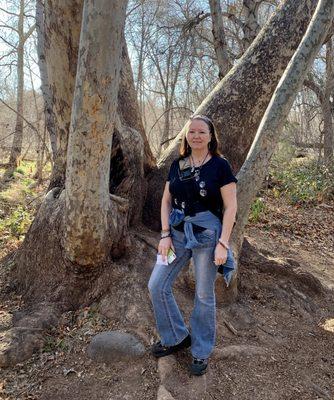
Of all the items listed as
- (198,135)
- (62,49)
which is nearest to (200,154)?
(198,135)

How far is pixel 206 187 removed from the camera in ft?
9.27

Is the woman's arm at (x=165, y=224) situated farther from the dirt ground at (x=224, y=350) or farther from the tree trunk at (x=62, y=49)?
the tree trunk at (x=62, y=49)

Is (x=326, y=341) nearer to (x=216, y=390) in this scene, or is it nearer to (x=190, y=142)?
(x=216, y=390)

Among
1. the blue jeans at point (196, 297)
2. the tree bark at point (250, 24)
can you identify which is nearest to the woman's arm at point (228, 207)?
the blue jeans at point (196, 297)

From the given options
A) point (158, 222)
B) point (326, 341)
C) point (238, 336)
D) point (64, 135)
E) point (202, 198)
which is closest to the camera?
point (202, 198)

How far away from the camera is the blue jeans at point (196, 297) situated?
2.86 m

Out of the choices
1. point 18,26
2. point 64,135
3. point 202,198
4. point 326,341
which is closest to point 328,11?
point 202,198

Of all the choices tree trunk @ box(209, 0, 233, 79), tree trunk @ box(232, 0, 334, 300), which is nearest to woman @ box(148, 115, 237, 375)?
tree trunk @ box(232, 0, 334, 300)

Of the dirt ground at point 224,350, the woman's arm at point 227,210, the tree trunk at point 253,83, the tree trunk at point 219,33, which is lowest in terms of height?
the dirt ground at point 224,350

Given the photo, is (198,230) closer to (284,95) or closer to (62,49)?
(284,95)

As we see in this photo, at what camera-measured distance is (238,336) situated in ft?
12.1

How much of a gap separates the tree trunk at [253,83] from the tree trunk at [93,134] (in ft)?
4.90

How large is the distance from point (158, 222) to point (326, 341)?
87.5 inches

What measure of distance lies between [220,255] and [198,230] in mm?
241
